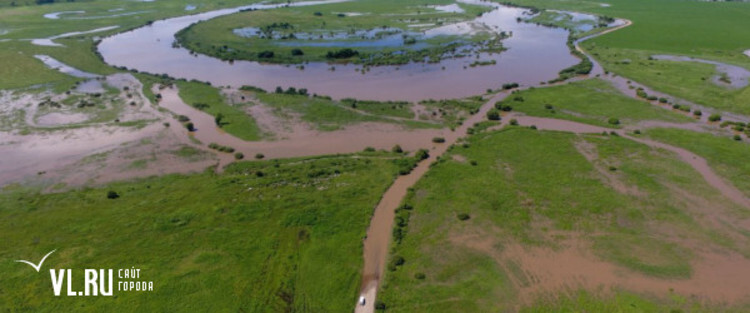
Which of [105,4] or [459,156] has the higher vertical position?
[105,4]

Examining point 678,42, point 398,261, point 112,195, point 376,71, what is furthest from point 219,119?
point 678,42

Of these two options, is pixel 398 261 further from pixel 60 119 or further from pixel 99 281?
pixel 60 119

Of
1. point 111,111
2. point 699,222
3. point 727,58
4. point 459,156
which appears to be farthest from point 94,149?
point 727,58

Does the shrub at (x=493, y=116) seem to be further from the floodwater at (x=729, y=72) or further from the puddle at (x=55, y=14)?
the puddle at (x=55, y=14)

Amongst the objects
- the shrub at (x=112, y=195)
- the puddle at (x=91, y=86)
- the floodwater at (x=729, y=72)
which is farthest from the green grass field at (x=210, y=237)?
the floodwater at (x=729, y=72)

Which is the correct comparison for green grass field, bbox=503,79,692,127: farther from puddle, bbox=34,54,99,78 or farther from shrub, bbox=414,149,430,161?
puddle, bbox=34,54,99,78

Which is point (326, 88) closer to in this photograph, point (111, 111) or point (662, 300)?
point (111, 111)
